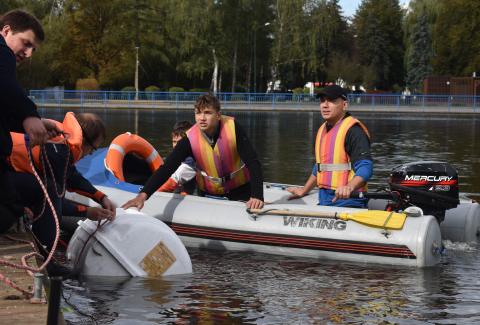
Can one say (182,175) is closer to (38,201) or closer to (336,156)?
(336,156)

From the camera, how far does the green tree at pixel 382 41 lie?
6731 cm

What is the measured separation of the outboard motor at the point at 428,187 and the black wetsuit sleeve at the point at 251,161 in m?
1.27

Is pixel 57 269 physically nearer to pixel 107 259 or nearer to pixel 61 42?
pixel 107 259

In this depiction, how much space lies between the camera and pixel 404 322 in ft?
18.9

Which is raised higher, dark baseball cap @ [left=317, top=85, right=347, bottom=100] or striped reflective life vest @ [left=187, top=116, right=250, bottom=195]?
dark baseball cap @ [left=317, top=85, right=347, bottom=100]

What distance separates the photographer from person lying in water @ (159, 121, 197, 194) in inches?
336

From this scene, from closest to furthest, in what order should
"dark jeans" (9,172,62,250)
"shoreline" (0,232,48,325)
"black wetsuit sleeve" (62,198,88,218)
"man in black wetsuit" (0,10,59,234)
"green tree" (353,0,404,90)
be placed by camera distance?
"man in black wetsuit" (0,10,59,234), "shoreline" (0,232,48,325), "dark jeans" (9,172,62,250), "black wetsuit sleeve" (62,198,88,218), "green tree" (353,0,404,90)

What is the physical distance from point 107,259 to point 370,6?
67117 millimetres

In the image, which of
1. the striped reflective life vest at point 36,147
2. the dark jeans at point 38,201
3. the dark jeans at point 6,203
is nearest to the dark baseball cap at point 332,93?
the striped reflective life vest at point 36,147

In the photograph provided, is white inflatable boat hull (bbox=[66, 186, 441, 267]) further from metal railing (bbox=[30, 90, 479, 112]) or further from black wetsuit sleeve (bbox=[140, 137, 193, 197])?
metal railing (bbox=[30, 90, 479, 112])

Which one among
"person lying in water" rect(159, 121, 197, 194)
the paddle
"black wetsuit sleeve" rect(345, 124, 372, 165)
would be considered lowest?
the paddle

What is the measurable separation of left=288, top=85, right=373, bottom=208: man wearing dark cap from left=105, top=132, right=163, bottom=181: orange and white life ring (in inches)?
88.4

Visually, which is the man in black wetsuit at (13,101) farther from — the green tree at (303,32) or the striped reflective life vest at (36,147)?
the green tree at (303,32)

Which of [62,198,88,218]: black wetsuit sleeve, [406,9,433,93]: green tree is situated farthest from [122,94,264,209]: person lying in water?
[406,9,433,93]: green tree
